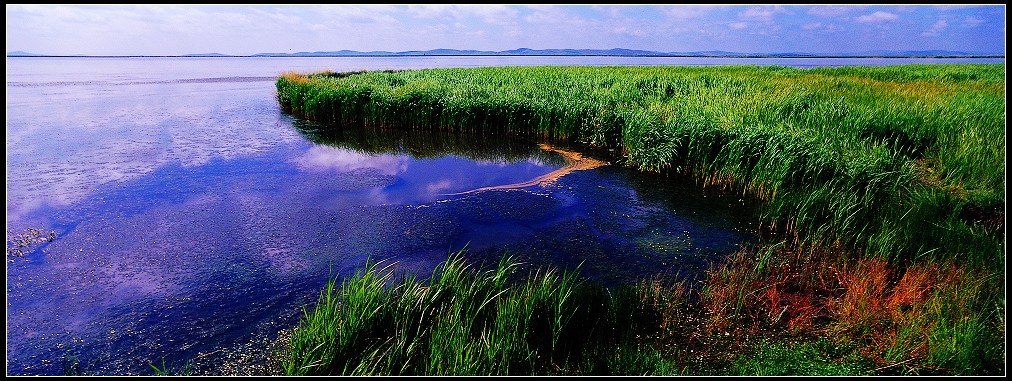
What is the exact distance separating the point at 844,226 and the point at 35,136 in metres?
18.9

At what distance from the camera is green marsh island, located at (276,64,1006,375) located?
15.1 feet

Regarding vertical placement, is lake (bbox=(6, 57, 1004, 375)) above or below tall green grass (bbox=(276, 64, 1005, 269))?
below

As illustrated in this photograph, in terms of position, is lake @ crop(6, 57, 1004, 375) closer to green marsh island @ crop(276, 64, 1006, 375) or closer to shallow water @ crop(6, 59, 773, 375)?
shallow water @ crop(6, 59, 773, 375)

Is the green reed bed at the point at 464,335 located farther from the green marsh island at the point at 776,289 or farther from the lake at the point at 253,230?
the lake at the point at 253,230

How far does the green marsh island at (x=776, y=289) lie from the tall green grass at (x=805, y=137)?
40 mm

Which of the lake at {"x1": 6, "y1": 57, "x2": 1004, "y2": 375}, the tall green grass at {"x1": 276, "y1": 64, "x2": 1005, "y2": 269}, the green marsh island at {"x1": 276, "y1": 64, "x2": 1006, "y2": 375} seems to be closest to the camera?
the green marsh island at {"x1": 276, "y1": 64, "x2": 1006, "y2": 375}

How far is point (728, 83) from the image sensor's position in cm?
2028

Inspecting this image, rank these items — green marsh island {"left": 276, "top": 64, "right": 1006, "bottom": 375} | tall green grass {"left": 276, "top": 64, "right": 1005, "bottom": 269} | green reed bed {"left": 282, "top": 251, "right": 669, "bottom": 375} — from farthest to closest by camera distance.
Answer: tall green grass {"left": 276, "top": 64, "right": 1005, "bottom": 269} → green marsh island {"left": 276, "top": 64, "right": 1006, "bottom": 375} → green reed bed {"left": 282, "top": 251, "right": 669, "bottom": 375}

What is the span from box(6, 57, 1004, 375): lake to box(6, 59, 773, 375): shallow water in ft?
0.10

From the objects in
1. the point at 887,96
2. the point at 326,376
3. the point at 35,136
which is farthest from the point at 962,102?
the point at 35,136

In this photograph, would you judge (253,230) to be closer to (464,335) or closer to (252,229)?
(252,229)

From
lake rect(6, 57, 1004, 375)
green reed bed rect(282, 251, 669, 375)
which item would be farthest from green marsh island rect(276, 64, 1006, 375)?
lake rect(6, 57, 1004, 375)

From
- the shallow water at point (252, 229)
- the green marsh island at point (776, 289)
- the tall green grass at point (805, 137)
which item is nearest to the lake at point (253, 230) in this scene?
the shallow water at point (252, 229)

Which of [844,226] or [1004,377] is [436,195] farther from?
[1004,377]
